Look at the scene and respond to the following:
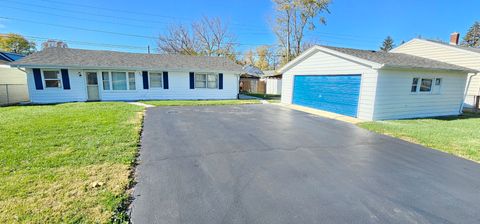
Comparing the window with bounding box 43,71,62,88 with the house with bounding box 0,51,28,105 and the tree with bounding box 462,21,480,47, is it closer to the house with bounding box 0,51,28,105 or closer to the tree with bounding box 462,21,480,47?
the house with bounding box 0,51,28,105

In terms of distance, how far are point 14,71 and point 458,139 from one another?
2357 centimetres

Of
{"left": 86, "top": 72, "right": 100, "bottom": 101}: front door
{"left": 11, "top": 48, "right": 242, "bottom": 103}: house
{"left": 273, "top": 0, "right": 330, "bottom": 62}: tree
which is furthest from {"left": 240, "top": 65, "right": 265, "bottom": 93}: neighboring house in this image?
{"left": 86, "top": 72, "right": 100, "bottom": 101}: front door

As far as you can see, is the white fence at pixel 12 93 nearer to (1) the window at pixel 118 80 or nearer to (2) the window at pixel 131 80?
(1) the window at pixel 118 80

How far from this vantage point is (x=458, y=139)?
6.17 m

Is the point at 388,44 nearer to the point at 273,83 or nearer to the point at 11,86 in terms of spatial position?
the point at 273,83

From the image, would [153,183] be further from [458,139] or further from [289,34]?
[289,34]

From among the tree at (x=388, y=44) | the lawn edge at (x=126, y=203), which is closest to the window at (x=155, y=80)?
the lawn edge at (x=126, y=203)

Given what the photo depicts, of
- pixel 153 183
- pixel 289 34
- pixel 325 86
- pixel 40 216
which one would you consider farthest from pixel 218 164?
pixel 289 34

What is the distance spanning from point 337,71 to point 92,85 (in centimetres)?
1477

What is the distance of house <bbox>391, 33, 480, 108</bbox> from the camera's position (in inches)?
509

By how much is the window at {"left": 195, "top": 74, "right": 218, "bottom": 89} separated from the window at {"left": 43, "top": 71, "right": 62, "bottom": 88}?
8405 millimetres

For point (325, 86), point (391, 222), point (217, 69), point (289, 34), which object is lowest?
point (391, 222)

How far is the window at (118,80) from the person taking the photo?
14.3 metres

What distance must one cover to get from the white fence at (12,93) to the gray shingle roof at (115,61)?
1.93 metres
